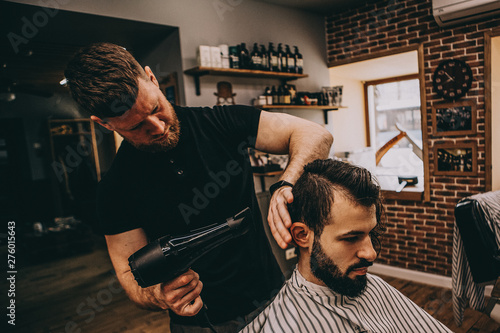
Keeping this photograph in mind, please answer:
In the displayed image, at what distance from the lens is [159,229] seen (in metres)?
1.24

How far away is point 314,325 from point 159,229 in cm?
66

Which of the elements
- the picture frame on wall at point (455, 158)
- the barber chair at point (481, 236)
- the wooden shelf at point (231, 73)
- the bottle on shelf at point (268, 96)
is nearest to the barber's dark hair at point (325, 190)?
the barber chair at point (481, 236)

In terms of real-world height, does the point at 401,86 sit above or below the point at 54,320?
above

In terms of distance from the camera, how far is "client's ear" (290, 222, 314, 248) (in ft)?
3.74

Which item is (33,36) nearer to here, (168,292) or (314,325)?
(168,292)

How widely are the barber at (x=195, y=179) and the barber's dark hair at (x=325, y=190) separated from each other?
0.05 m

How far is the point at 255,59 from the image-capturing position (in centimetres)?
318

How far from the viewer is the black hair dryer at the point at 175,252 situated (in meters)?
0.82

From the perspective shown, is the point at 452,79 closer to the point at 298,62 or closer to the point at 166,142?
the point at 298,62

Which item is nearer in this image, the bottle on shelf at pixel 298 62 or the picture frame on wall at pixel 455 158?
the picture frame on wall at pixel 455 158

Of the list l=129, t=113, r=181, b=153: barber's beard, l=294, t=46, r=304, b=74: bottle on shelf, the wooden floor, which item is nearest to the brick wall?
the wooden floor

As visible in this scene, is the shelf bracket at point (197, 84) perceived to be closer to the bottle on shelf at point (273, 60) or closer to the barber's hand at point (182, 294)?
the bottle on shelf at point (273, 60)

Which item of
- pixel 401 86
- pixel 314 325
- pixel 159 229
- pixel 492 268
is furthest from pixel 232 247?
pixel 401 86

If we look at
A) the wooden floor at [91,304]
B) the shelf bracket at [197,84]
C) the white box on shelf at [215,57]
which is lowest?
the wooden floor at [91,304]
